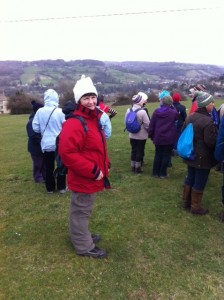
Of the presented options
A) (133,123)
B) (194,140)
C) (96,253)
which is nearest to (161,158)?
(133,123)

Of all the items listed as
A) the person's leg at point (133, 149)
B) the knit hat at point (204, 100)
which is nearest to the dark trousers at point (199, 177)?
the knit hat at point (204, 100)

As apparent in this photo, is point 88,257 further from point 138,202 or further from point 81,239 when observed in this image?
point 138,202

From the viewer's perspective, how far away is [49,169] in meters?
6.24

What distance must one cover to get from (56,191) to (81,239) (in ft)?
8.45

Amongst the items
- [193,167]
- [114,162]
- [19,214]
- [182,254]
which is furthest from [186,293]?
[114,162]

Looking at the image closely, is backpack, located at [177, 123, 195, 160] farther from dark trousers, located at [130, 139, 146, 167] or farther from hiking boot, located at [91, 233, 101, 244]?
dark trousers, located at [130, 139, 146, 167]

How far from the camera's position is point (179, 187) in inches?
266

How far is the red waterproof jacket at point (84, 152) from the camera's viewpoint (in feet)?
11.9

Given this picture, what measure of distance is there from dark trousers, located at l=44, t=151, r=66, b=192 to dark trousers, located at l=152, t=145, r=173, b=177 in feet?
7.29

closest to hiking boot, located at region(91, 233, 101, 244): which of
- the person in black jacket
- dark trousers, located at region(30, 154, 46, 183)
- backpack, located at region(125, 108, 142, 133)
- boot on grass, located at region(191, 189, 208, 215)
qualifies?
boot on grass, located at region(191, 189, 208, 215)

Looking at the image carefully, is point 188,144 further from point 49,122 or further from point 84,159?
point 49,122

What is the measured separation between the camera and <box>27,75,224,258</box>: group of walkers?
3719 millimetres

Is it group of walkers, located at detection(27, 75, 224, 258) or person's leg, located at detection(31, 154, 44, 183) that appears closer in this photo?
group of walkers, located at detection(27, 75, 224, 258)

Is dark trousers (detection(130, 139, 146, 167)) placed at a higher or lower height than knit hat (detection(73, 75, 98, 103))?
lower
